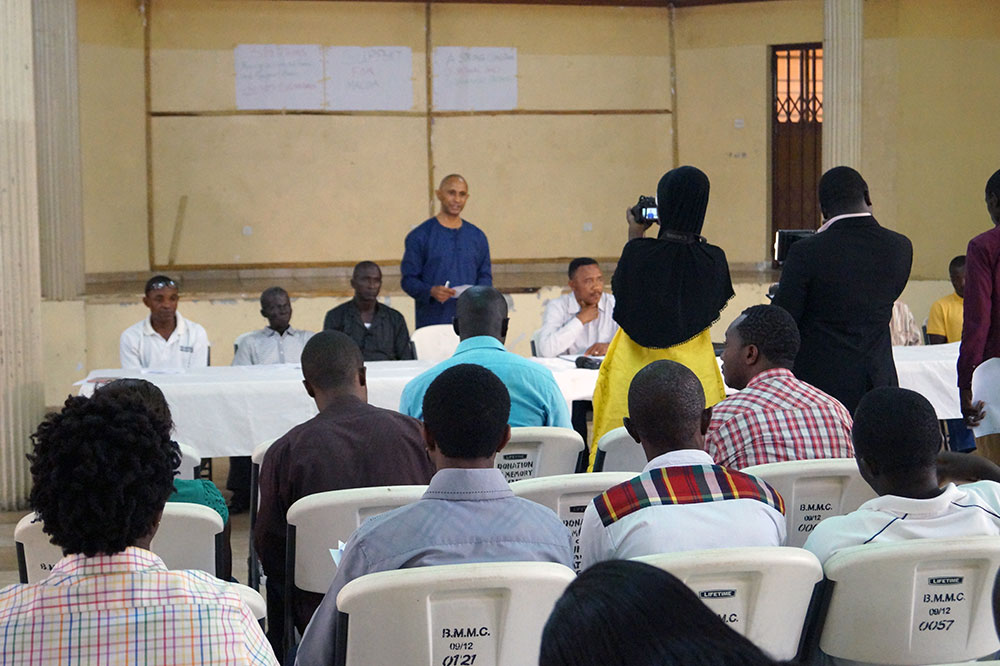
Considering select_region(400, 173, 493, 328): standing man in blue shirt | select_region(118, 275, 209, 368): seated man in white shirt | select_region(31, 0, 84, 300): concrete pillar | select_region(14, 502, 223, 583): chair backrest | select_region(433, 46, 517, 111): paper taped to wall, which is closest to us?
select_region(14, 502, 223, 583): chair backrest

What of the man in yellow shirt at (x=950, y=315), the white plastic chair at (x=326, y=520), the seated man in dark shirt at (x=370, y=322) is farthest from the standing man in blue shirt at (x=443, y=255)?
the white plastic chair at (x=326, y=520)

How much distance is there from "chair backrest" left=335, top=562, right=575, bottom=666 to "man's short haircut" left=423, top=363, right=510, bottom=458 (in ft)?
1.15

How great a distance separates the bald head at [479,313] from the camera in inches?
144

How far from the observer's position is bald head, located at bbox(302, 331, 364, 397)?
121 inches

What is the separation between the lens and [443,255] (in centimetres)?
677

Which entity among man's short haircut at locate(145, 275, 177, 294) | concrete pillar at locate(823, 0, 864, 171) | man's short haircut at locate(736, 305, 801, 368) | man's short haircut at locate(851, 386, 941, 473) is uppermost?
concrete pillar at locate(823, 0, 864, 171)

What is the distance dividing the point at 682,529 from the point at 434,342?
4.30 metres

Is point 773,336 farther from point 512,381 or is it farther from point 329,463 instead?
point 329,463

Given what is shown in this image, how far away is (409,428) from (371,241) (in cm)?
712

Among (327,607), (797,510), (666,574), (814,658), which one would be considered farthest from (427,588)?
(797,510)

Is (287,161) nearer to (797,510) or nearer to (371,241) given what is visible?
(371,241)

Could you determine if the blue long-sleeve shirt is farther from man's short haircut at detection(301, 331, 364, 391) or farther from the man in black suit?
man's short haircut at detection(301, 331, 364, 391)

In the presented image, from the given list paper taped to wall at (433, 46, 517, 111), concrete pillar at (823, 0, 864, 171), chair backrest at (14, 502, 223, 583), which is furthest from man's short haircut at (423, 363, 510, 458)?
paper taped to wall at (433, 46, 517, 111)

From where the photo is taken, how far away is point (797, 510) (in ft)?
8.54
